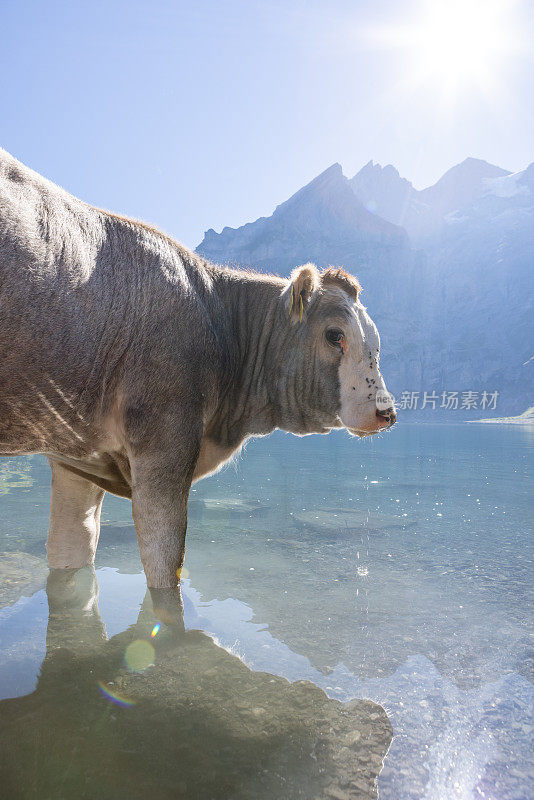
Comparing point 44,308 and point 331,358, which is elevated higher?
point 44,308

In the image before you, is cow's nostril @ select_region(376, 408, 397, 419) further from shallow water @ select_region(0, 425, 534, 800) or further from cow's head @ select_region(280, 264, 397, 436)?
shallow water @ select_region(0, 425, 534, 800)

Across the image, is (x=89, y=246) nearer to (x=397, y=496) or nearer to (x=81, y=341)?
(x=81, y=341)

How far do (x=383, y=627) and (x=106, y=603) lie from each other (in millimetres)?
2537

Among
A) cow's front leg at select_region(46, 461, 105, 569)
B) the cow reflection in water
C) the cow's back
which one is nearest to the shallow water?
the cow reflection in water

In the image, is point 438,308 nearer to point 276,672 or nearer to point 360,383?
point 360,383

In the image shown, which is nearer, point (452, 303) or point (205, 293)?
point (205, 293)

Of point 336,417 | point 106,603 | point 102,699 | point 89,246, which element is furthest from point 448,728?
point 89,246

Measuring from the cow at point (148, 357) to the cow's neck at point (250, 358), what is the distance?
1cm

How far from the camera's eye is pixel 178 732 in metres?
2.84

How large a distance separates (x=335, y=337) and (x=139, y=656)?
3.22 m

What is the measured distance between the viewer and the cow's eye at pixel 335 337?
5.23m

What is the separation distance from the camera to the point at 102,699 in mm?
3164

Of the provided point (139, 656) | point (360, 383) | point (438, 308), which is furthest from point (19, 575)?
point (438, 308)

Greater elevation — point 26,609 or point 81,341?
point 81,341
